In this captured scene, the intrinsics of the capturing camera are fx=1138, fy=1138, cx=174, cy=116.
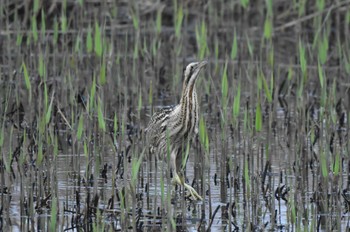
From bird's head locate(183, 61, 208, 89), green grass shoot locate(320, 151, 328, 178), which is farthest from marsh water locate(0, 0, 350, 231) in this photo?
bird's head locate(183, 61, 208, 89)

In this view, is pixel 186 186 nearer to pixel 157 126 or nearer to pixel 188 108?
pixel 188 108

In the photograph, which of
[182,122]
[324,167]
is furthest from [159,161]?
[324,167]

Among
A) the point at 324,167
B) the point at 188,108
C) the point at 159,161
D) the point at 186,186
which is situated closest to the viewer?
the point at 324,167

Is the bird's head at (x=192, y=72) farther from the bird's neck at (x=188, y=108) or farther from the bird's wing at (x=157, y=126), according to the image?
the bird's wing at (x=157, y=126)

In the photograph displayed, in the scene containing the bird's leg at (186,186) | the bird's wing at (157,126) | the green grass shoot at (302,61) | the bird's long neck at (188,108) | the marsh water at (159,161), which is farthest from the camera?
the green grass shoot at (302,61)

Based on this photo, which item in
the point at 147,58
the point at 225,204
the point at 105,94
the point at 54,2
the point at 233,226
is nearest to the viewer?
the point at 233,226

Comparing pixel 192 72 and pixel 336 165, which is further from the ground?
pixel 192 72

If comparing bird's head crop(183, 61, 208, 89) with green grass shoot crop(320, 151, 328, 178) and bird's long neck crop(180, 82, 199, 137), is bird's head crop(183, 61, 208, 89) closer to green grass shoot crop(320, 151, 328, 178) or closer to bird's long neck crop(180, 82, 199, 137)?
bird's long neck crop(180, 82, 199, 137)

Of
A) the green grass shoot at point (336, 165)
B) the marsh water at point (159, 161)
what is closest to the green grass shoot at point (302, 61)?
the marsh water at point (159, 161)

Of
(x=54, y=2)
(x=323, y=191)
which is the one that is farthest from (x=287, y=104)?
(x=54, y=2)

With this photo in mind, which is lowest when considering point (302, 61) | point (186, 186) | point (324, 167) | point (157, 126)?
point (186, 186)

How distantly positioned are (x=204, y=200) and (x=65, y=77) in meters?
3.38

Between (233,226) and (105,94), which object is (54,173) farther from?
(105,94)

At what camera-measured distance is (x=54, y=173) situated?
7508 mm
